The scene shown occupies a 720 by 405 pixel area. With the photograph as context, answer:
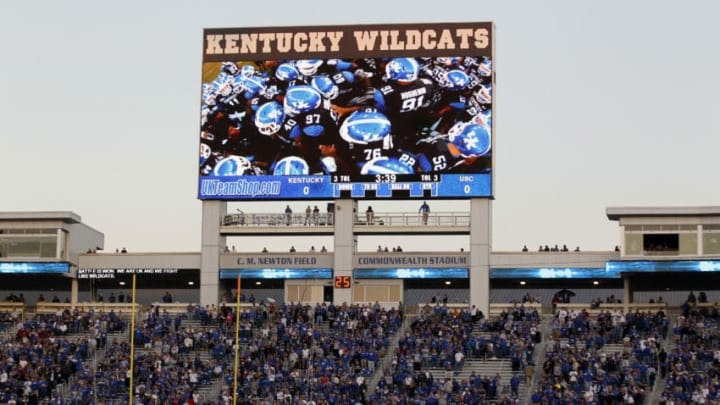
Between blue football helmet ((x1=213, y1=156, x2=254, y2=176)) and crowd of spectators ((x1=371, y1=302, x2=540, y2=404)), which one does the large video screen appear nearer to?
blue football helmet ((x1=213, y1=156, x2=254, y2=176))

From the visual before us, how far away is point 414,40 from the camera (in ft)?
250

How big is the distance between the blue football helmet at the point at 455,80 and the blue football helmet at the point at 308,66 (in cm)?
576

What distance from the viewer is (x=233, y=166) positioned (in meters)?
76.2

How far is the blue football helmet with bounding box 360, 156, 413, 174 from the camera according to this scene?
74562 mm

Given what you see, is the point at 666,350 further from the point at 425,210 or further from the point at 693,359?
the point at 425,210

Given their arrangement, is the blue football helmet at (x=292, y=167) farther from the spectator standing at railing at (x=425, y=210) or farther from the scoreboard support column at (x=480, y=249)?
the scoreboard support column at (x=480, y=249)

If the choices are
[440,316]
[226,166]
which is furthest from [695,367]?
[226,166]

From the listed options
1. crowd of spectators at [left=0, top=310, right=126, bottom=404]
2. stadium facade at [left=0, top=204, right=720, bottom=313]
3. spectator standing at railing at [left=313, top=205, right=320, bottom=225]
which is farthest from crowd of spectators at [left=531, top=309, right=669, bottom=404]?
crowd of spectators at [left=0, top=310, right=126, bottom=404]

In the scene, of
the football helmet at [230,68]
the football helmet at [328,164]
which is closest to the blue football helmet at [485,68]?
the football helmet at [328,164]

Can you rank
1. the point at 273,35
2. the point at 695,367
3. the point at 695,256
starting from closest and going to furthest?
the point at 695,367 → the point at 695,256 → the point at 273,35

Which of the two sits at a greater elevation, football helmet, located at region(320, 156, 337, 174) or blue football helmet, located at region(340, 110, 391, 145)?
blue football helmet, located at region(340, 110, 391, 145)

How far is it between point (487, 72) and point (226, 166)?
40.2ft

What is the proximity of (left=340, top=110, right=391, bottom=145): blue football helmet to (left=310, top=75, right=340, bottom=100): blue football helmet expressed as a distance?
4.30 ft

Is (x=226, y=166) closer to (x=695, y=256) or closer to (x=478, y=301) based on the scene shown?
(x=478, y=301)
